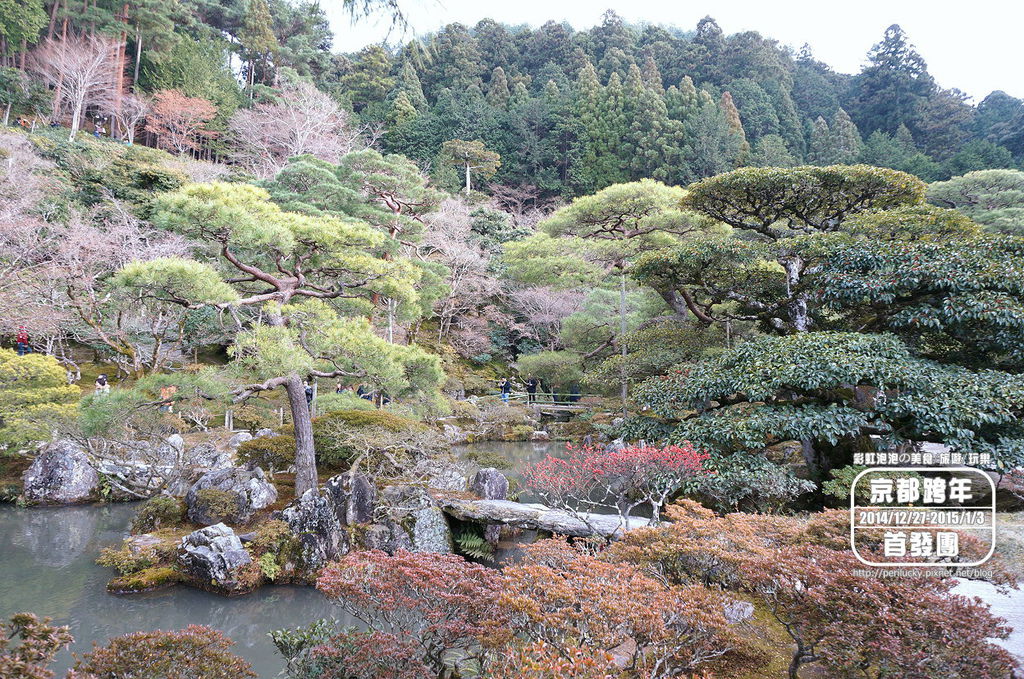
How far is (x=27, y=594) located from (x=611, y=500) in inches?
297

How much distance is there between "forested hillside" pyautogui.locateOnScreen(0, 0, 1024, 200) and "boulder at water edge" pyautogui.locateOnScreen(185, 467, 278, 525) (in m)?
17.8

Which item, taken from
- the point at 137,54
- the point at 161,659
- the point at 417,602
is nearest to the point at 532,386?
the point at 417,602

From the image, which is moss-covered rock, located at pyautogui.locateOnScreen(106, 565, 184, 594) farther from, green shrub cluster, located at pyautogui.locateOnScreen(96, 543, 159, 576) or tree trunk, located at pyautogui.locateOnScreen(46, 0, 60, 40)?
tree trunk, located at pyautogui.locateOnScreen(46, 0, 60, 40)

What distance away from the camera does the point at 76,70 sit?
2117cm

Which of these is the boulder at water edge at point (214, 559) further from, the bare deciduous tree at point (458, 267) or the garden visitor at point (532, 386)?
the bare deciduous tree at point (458, 267)

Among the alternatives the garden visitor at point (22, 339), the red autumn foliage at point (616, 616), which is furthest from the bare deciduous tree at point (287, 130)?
the red autumn foliage at point (616, 616)

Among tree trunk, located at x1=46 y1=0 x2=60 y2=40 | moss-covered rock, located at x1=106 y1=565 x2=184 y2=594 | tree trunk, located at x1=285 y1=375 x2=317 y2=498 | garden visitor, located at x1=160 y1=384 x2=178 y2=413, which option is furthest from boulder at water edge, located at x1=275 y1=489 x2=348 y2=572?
tree trunk, located at x1=46 y1=0 x2=60 y2=40

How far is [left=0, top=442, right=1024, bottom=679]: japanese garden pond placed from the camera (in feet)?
16.4

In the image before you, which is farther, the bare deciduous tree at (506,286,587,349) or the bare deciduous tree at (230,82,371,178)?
the bare deciduous tree at (230,82,371,178)

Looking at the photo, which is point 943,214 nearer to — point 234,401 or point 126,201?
point 234,401

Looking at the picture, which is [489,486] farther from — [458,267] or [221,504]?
[458,267]

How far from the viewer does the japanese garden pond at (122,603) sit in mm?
4984

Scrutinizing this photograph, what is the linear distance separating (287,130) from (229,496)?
20914mm

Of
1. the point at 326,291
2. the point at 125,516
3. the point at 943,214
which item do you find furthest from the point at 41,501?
the point at 943,214
